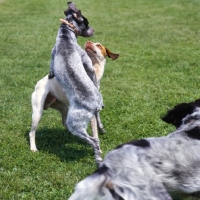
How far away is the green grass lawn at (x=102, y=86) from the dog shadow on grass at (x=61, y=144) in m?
0.01

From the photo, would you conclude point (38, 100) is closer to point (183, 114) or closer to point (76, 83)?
point (76, 83)

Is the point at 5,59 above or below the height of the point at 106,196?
below

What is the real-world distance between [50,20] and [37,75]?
316 inches

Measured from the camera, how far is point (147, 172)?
10.6 feet

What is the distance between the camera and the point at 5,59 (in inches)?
449

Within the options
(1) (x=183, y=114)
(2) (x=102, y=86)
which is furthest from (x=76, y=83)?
(2) (x=102, y=86)

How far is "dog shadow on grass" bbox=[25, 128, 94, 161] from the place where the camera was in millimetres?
5895

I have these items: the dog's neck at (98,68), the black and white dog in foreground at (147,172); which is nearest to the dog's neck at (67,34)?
the dog's neck at (98,68)

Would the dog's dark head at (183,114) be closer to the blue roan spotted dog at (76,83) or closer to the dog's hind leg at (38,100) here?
the blue roan spotted dog at (76,83)

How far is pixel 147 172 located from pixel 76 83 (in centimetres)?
227

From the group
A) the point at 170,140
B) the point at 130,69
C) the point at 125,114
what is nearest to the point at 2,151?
the point at 125,114

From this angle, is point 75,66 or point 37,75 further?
point 37,75

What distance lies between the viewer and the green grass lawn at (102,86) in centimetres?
543

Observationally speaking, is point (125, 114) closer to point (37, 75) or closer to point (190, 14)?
point (37, 75)
